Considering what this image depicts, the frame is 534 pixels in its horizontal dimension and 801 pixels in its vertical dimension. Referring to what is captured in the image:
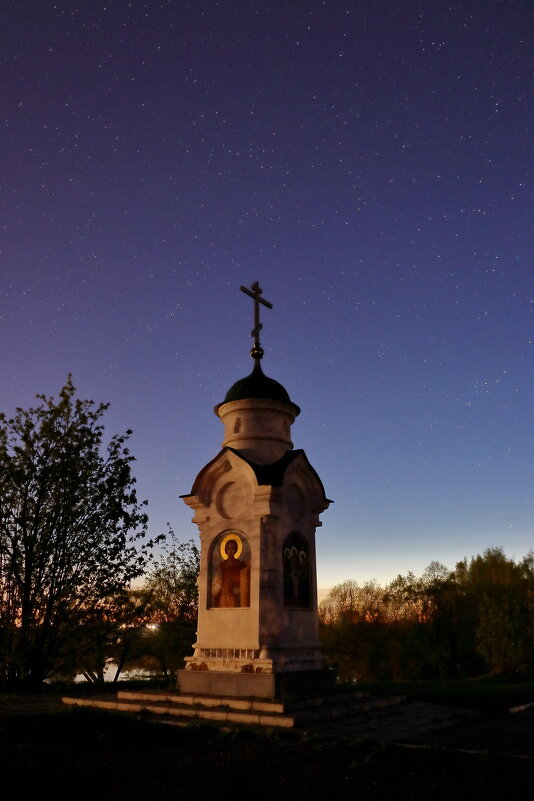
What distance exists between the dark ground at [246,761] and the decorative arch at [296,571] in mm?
4241

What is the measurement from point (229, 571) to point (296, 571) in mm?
1748

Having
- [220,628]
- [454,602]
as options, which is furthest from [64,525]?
[454,602]

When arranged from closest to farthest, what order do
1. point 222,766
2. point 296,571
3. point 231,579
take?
point 222,766 < point 231,579 < point 296,571

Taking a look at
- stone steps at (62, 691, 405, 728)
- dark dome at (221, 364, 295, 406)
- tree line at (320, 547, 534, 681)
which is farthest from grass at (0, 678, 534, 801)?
tree line at (320, 547, 534, 681)

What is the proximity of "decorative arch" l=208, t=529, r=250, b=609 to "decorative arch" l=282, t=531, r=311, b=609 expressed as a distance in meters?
1.01

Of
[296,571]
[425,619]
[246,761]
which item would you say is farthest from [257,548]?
[425,619]

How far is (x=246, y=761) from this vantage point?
8555 millimetres

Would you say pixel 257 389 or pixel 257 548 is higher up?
pixel 257 389

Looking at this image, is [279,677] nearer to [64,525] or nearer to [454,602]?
[64,525]

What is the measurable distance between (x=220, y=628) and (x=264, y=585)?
1.59 meters

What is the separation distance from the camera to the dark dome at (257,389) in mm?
17031

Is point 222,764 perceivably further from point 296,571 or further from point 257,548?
point 296,571

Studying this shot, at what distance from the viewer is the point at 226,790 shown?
7.19 metres

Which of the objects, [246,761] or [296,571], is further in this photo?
[296,571]
